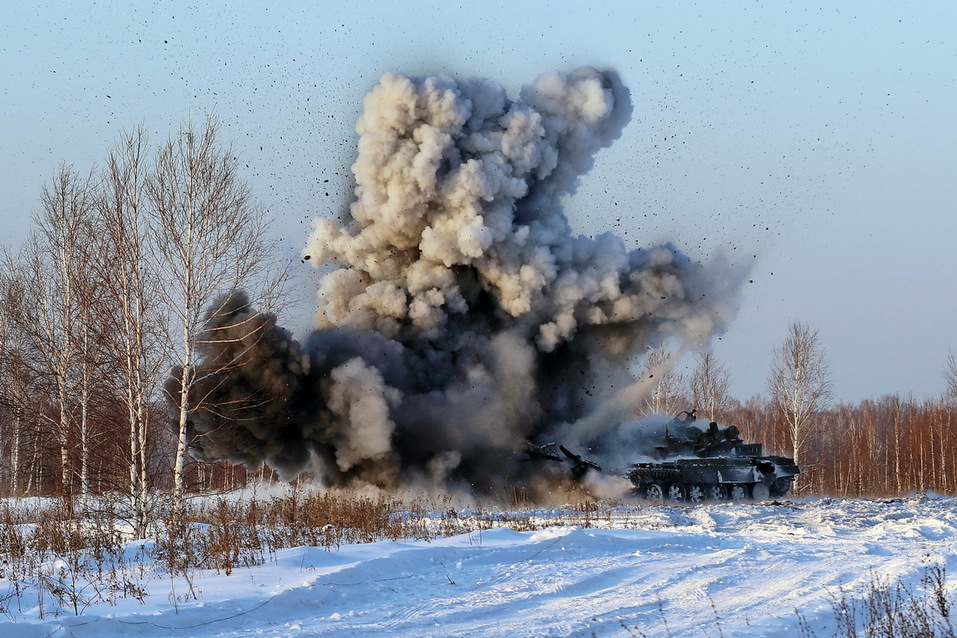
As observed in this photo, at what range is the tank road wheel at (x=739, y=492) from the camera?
94.3ft

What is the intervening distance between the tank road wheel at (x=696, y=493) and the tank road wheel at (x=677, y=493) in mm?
148

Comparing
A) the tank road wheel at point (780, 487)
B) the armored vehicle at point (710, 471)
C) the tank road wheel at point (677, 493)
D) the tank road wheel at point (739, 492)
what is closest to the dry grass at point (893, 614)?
the armored vehicle at point (710, 471)

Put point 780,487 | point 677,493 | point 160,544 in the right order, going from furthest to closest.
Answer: point 780,487
point 677,493
point 160,544

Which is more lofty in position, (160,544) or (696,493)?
(160,544)

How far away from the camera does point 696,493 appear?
28.5m

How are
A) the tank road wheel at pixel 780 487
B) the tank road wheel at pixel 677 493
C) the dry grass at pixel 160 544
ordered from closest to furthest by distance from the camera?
1. the dry grass at pixel 160 544
2. the tank road wheel at pixel 677 493
3. the tank road wheel at pixel 780 487

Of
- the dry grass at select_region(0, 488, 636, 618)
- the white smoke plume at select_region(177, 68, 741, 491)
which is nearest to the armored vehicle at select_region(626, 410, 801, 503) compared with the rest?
the white smoke plume at select_region(177, 68, 741, 491)

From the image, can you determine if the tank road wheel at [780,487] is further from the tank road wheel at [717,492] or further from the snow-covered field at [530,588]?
the snow-covered field at [530,588]

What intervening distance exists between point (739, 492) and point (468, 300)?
9.97 m

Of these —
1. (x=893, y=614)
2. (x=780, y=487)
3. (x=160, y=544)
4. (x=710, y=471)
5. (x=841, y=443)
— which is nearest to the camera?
(x=893, y=614)

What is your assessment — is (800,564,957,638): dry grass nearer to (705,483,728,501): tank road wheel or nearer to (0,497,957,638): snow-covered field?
(0,497,957,638): snow-covered field

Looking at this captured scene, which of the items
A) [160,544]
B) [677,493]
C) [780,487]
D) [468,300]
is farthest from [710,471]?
[160,544]

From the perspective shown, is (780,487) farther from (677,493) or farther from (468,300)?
(468,300)

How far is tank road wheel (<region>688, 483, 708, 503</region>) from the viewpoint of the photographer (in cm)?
2840
